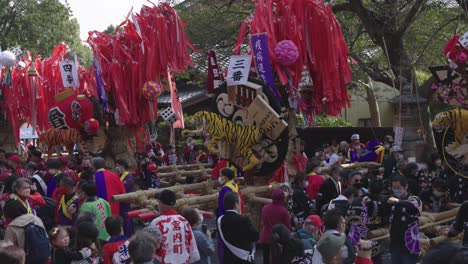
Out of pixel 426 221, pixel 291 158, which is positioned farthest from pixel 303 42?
pixel 426 221

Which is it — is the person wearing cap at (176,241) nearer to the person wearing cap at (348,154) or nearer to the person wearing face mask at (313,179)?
the person wearing face mask at (313,179)

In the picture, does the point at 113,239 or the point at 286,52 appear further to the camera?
the point at 286,52

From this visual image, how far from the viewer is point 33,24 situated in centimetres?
2431

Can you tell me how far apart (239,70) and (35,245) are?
447 cm

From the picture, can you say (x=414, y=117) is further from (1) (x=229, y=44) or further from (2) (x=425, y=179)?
(1) (x=229, y=44)

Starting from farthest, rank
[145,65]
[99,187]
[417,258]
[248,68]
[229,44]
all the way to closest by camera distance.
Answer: [229,44], [145,65], [248,68], [99,187], [417,258]

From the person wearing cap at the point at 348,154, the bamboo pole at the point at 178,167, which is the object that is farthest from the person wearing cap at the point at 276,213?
the person wearing cap at the point at 348,154

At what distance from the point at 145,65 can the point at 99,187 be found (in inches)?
153

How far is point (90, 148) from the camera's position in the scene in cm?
1155

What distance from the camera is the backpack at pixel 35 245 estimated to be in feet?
16.4

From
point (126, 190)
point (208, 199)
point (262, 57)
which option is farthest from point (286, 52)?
point (126, 190)

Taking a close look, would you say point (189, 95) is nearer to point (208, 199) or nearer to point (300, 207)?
point (208, 199)

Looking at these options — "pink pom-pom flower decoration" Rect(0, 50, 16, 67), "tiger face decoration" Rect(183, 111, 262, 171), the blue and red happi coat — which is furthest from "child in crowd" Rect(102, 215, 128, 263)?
"pink pom-pom flower decoration" Rect(0, 50, 16, 67)

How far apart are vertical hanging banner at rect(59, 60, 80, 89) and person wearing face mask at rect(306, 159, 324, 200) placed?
637 centimetres
